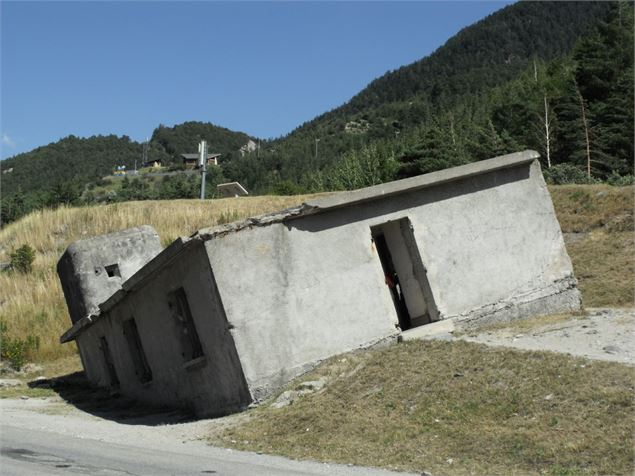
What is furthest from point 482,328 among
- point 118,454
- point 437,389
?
point 118,454

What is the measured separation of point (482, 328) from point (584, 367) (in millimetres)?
3426

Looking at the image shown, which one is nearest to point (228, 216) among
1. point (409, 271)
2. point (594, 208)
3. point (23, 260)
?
point (23, 260)

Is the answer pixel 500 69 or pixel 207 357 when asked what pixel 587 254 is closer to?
pixel 207 357

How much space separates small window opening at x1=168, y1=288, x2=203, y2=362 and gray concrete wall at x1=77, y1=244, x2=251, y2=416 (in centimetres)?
8

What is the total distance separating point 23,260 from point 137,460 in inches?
828

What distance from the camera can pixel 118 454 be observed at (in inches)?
335

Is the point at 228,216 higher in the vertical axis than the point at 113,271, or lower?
higher

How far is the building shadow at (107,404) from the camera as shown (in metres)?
12.9

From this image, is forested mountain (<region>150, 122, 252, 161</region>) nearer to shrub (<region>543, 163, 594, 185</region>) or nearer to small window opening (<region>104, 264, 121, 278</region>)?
shrub (<region>543, 163, 594, 185</region>)

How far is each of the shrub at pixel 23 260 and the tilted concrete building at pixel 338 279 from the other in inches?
553

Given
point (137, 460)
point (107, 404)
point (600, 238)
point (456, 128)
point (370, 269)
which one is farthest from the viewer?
point (456, 128)

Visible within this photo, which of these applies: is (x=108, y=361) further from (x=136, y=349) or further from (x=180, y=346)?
(x=180, y=346)

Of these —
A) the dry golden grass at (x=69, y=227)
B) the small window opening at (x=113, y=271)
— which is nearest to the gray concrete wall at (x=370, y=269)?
the small window opening at (x=113, y=271)

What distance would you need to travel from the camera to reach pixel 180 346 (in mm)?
12914
